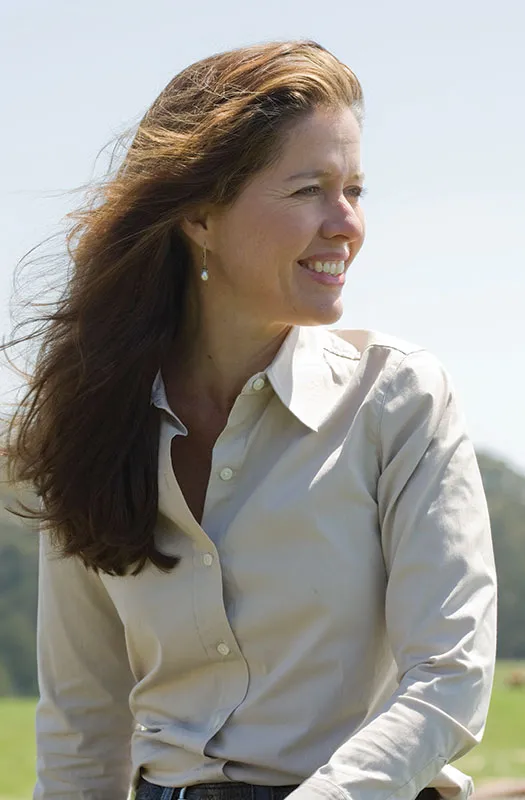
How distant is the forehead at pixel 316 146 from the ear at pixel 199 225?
0.19 metres

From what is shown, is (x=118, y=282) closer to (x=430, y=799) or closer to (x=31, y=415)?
(x=31, y=415)

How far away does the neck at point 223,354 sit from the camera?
2.37 meters

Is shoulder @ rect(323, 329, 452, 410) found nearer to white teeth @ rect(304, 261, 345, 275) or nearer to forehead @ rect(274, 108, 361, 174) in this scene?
white teeth @ rect(304, 261, 345, 275)

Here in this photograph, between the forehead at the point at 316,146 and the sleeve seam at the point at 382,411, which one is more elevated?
the forehead at the point at 316,146

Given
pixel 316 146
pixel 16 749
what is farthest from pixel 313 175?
pixel 16 749

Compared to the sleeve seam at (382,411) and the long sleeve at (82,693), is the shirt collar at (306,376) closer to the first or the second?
the sleeve seam at (382,411)

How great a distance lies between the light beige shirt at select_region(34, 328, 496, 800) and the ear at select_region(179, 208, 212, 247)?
24 centimetres

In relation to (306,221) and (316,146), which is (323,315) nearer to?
(306,221)

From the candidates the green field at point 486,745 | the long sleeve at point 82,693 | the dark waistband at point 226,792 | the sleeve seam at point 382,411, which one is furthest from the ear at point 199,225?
the green field at point 486,745

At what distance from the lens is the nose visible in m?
2.21

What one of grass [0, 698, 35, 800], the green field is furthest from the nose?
grass [0, 698, 35, 800]

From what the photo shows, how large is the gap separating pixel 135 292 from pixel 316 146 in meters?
0.45

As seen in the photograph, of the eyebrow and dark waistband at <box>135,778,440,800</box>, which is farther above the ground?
the eyebrow

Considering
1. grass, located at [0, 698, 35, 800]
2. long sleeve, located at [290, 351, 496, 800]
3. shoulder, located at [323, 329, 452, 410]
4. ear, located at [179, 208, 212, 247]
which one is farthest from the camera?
grass, located at [0, 698, 35, 800]
